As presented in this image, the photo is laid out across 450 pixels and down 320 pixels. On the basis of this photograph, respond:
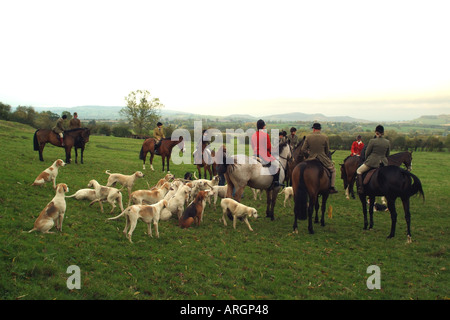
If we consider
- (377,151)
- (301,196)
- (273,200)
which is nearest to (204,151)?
(273,200)

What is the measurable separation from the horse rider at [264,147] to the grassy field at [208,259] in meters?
1.81

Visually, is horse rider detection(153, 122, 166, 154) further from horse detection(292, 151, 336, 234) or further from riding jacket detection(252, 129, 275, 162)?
horse detection(292, 151, 336, 234)

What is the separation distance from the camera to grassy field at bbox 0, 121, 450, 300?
5664 millimetres

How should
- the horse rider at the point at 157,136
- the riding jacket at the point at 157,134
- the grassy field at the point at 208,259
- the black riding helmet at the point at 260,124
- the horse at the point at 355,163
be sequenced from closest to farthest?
the grassy field at the point at 208,259, the black riding helmet at the point at 260,124, the horse at the point at 355,163, the horse rider at the point at 157,136, the riding jacket at the point at 157,134

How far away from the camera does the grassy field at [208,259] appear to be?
223 inches

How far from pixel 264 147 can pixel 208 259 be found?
5341mm

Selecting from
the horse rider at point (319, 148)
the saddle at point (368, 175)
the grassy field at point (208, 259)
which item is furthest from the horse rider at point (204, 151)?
the saddle at point (368, 175)

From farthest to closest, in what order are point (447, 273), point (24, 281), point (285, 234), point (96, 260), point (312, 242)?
point (285, 234) → point (312, 242) → point (447, 273) → point (96, 260) → point (24, 281)

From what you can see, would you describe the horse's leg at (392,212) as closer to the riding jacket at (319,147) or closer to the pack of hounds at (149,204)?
the riding jacket at (319,147)

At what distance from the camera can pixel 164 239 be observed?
8367 millimetres

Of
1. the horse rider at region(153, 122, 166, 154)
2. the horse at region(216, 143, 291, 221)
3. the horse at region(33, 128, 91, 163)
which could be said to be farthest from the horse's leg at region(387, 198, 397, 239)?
the horse at region(33, 128, 91, 163)
